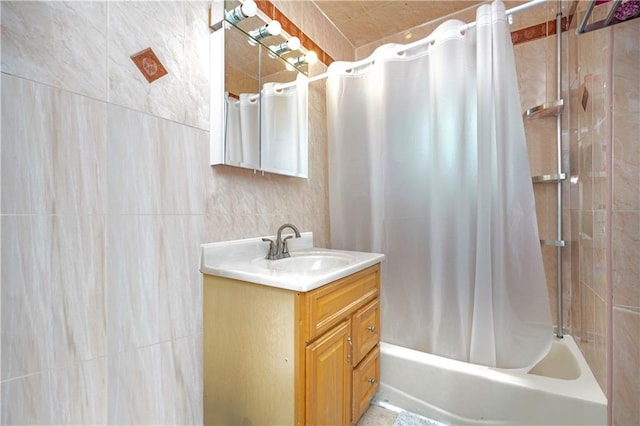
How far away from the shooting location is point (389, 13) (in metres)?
1.81

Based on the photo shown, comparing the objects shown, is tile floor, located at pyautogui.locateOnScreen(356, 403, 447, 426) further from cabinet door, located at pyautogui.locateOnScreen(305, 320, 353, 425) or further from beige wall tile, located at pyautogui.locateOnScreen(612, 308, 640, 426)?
beige wall tile, located at pyautogui.locateOnScreen(612, 308, 640, 426)

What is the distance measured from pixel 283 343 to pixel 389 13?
2.05m

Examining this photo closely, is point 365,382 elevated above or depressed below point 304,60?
below

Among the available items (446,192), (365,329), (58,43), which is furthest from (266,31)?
(365,329)

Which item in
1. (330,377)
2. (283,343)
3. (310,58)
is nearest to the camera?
(283,343)

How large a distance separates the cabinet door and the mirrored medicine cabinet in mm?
788

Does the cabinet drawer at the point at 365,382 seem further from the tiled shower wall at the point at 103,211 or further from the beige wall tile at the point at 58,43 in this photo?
the beige wall tile at the point at 58,43

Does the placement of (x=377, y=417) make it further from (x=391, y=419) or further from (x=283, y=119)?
(x=283, y=119)

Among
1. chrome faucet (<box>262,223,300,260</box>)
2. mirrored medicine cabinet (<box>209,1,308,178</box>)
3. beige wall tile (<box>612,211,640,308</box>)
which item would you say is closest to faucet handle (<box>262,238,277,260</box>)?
chrome faucet (<box>262,223,300,260</box>)

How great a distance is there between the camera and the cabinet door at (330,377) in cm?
89

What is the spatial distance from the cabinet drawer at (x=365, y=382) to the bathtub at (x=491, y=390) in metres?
0.10

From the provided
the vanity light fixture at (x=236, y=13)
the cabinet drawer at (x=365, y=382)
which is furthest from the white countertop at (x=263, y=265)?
the vanity light fixture at (x=236, y=13)

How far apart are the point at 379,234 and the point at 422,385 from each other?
766mm

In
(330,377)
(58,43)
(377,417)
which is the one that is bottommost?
(377,417)
